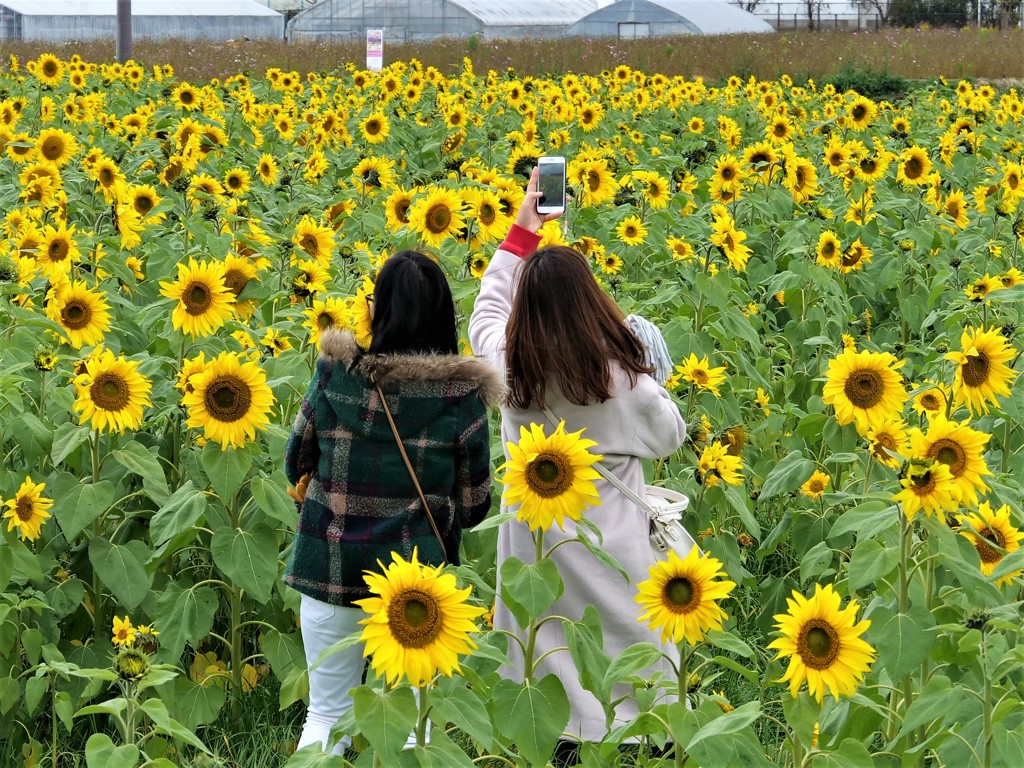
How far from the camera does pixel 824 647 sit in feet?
7.95

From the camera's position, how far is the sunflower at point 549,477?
8.65 ft

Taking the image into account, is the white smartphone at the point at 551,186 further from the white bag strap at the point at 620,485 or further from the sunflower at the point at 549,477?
the sunflower at the point at 549,477

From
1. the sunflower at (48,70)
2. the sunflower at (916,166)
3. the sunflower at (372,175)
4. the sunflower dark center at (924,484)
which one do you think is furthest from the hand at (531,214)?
the sunflower at (48,70)

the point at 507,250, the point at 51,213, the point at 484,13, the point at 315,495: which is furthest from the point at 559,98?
the point at 484,13

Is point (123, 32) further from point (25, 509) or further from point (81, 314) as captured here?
point (25, 509)

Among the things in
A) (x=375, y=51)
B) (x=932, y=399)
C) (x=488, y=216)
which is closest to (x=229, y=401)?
(x=932, y=399)

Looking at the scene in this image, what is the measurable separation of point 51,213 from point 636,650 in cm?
415

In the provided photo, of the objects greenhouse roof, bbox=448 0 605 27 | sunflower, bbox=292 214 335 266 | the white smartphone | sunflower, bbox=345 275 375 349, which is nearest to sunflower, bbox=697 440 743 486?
the white smartphone

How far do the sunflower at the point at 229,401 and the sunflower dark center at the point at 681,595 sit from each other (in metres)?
1.16

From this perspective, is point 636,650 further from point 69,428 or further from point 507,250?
point 69,428

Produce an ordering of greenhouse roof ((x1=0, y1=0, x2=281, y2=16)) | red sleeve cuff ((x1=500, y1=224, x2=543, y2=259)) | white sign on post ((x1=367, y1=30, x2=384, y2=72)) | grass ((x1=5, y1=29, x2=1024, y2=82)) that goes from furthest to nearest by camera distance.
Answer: greenhouse roof ((x1=0, y1=0, x2=281, y2=16))
grass ((x1=5, y1=29, x2=1024, y2=82))
white sign on post ((x1=367, y1=30, x2=384, y2=72))
red sleeve cuff ((x1=500, y1=224, x2=543, y2=259))

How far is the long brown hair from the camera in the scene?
3.17m

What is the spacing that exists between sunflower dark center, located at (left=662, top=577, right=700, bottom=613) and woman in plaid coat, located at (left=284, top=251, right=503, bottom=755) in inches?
25.5

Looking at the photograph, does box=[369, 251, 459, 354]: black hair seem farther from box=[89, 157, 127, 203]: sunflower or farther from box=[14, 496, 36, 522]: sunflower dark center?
box=[89, 157, 127, 203]: sunflower
